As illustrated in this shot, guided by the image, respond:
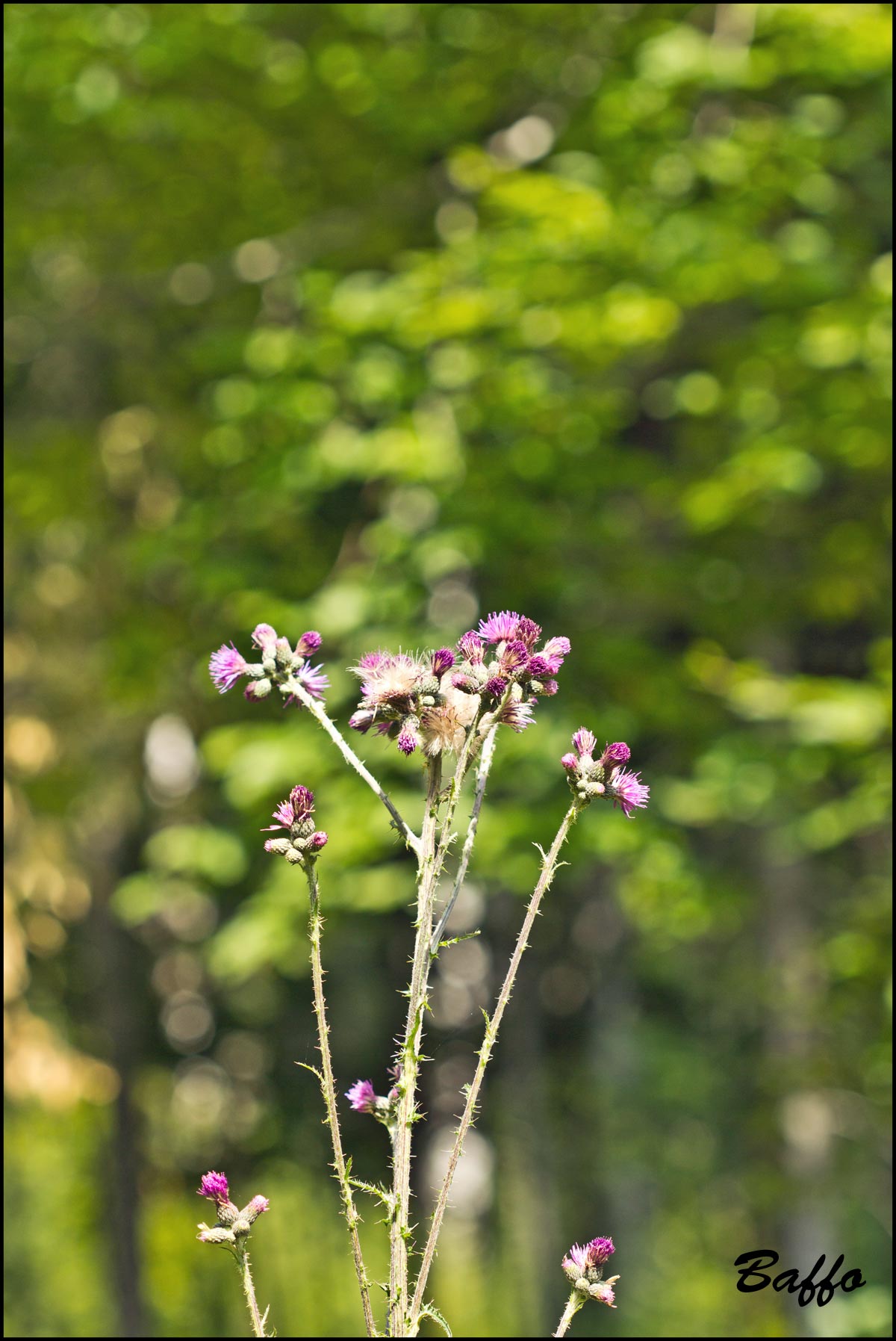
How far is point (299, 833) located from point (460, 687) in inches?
9.6

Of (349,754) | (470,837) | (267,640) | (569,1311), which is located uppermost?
(267,640)

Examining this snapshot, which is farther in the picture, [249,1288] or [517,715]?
[517,715]

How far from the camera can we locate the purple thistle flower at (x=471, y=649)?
4.32 feet

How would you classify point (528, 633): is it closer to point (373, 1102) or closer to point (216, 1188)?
point (373, 1102)

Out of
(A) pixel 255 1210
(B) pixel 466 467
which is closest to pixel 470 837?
(A) pixel 255 1210

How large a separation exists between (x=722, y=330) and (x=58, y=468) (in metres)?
4.01

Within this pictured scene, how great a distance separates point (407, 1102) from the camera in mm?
1198

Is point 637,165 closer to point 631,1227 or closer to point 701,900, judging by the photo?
point 701,900

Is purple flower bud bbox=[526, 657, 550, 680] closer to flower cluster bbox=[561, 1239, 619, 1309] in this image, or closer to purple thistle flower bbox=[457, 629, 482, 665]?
purple thistle flower bbox=[457, 629, 482, 665]

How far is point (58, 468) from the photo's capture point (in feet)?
22.9

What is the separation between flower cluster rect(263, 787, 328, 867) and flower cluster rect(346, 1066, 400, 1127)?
273mm

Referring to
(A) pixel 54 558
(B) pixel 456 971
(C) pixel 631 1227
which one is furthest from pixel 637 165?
(C) pixel 631 1227

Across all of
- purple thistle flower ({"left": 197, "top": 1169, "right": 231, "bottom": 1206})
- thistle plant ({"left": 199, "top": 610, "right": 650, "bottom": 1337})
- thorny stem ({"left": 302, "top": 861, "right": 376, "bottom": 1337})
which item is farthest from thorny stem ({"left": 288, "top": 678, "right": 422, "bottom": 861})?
purple thistle flower ({"left": 197, "top": 1169, "right": 231, "bottom": 1206})

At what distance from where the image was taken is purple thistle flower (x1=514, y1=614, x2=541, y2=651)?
1342mm
